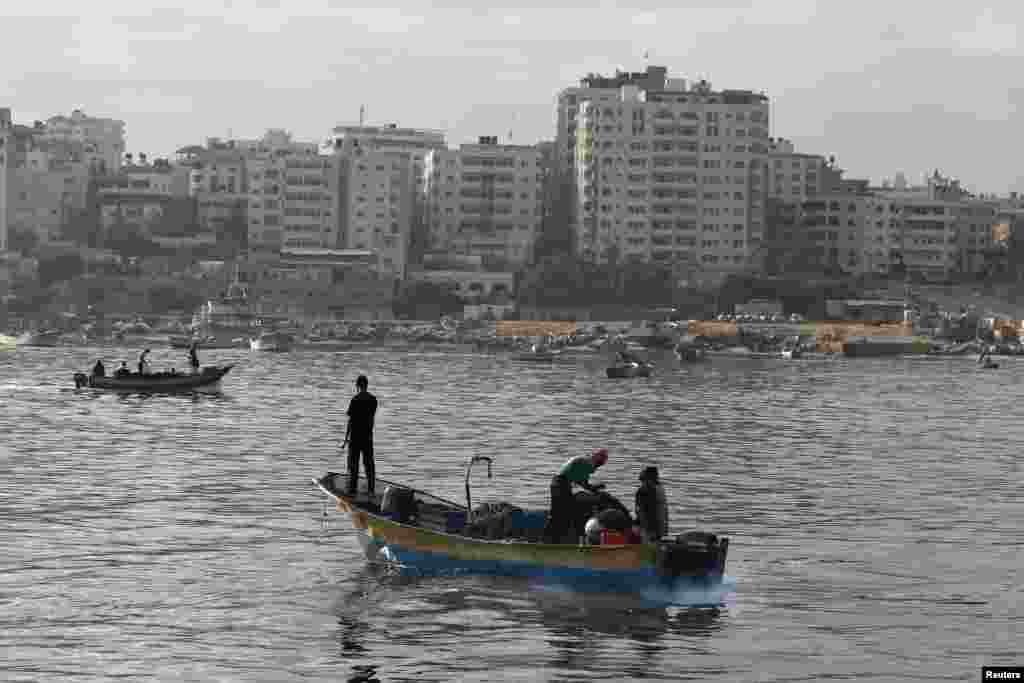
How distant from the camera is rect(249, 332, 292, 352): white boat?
601 feet

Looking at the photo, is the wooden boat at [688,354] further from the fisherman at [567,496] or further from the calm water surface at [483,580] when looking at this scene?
the fisherman at [567,496]

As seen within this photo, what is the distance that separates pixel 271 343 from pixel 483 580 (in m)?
151

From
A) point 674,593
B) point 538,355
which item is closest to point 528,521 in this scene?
point 674,593

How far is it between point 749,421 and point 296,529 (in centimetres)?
4416

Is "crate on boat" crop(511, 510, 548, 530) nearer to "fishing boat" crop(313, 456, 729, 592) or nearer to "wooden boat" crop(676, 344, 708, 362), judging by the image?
"fishing boat" crop(313, 456, 729, 592)

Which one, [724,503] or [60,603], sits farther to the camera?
[724,503]

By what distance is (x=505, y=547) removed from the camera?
33562 mm

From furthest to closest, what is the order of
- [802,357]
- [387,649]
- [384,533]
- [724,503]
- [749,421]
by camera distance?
[802,357] → [749,421] → [724,503] → [384,533] → [387,649]

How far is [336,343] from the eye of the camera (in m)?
198

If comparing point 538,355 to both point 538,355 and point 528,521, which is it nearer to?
point 538,355

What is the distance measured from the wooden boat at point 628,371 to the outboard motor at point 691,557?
3840 inches

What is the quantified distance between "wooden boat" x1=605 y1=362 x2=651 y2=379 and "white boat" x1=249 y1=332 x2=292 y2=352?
5894 cm

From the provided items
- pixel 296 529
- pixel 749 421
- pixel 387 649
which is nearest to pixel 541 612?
pixel 387 649

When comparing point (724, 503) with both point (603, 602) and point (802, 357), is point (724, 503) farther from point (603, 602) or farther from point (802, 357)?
point (802, 357)
